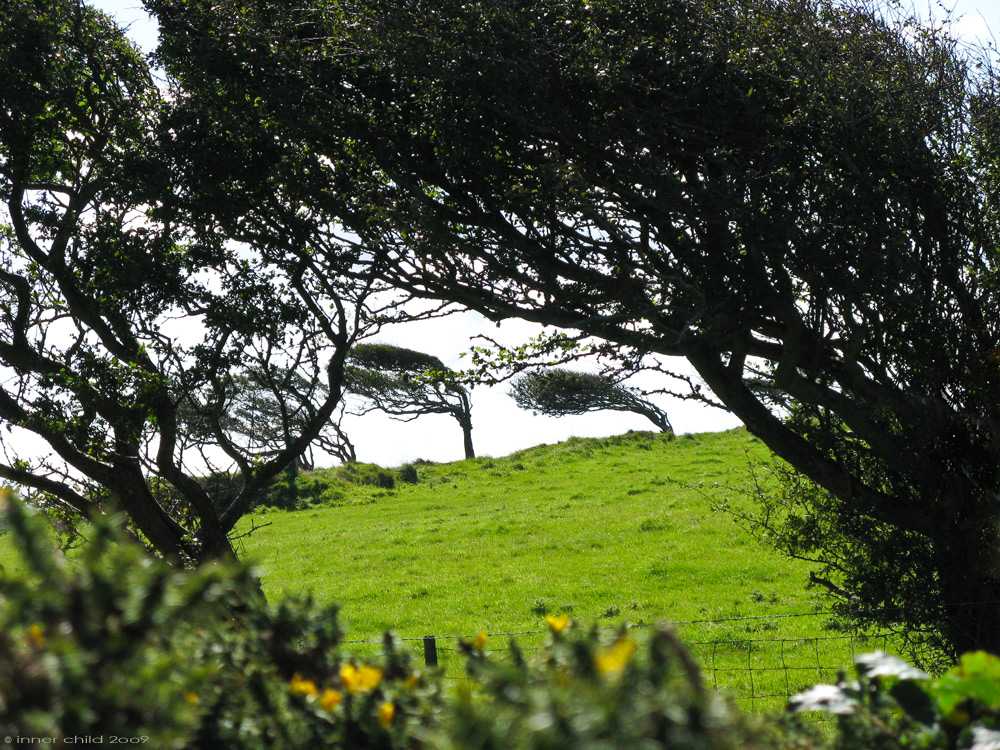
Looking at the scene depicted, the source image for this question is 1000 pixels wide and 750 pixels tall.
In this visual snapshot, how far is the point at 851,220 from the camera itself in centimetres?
671

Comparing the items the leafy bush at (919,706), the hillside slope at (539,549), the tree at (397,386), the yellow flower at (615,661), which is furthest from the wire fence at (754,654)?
the tree at (397,386)

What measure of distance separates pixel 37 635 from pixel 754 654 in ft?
32.9

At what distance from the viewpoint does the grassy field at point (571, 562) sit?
35.4 feet

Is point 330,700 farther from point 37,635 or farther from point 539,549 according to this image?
point 539,549

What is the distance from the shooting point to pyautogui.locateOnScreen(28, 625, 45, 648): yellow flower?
1.72 metres

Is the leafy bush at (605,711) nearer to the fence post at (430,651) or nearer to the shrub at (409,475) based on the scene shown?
the fence post at (430,651)

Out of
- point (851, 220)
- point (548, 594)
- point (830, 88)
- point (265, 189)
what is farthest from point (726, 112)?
point (548, 594)

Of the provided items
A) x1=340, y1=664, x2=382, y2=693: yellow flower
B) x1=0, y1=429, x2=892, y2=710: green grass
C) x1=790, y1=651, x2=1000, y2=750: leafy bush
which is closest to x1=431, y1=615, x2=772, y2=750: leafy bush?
x1=340, y1=664, x2=382, y2=693: yellow flower

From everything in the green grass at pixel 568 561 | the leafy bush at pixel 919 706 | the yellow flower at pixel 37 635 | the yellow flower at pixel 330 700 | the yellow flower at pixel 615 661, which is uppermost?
the yellow flower at pixel 37 635

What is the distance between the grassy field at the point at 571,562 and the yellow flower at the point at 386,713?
237 inches

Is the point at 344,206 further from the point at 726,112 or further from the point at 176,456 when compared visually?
the point at 726,112

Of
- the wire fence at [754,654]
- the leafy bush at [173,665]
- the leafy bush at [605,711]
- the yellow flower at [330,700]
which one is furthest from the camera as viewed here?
the wire fence at [754,654]

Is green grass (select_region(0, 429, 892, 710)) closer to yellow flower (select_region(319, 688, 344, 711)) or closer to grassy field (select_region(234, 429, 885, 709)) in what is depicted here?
grassy field (select_region(234, 429, 885, 709))

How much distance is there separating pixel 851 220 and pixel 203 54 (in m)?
5.73
